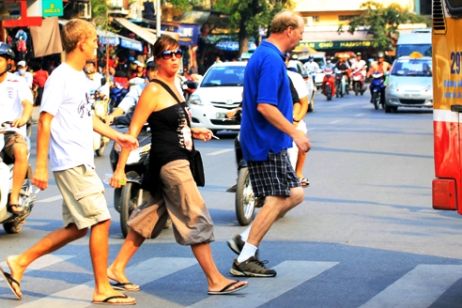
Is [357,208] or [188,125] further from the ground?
[188,125]

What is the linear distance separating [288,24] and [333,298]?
7.23ft

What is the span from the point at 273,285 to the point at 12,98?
4.26m

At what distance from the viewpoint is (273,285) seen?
8.95m

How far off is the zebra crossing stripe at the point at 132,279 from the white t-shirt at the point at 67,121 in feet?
3.02

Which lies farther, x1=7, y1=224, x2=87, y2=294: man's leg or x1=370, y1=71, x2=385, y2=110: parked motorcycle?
x1=370, y1=71, x2=385, y2=110: parked motorcycle

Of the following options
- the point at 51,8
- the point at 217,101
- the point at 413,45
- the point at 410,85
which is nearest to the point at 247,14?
the point at 413,45

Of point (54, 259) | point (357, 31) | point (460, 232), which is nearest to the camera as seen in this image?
point (54, 259)

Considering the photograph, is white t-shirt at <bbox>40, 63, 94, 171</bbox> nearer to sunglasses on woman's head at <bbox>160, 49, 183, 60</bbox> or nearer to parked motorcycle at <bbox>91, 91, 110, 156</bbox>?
sunglasses on woman's head at <bbox>160, 49, 183, 60</bbox>

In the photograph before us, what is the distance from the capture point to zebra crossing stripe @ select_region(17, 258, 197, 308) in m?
8.43

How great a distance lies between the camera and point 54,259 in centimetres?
1046

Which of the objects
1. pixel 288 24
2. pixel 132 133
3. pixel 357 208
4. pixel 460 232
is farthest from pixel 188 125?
pixel 357 208

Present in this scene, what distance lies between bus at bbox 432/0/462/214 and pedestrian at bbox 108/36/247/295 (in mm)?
1608

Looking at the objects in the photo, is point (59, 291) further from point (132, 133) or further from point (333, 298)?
point (333, 298)

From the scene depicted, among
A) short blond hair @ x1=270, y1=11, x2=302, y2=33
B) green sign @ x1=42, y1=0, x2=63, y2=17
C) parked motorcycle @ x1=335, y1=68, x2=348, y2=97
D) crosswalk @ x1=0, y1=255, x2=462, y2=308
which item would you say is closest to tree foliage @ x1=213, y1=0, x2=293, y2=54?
parked motorcycle @ x1=335, y1=68, x2=348, y2=97
